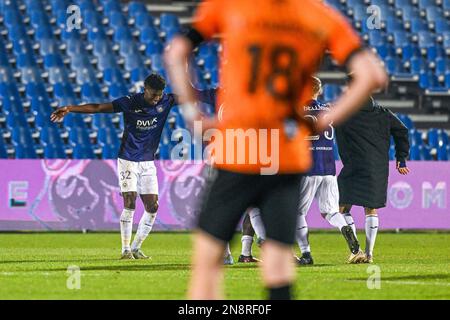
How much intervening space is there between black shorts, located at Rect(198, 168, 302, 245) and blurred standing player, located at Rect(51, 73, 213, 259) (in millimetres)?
8025

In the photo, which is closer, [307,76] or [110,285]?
[307,76]

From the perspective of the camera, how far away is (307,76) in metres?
5.30

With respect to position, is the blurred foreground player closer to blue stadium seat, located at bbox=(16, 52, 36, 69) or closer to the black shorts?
the black shorts

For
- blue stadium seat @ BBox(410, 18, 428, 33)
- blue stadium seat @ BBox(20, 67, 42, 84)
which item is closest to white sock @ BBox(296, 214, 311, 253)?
blue stadium seat @ BBox(20, 67, 42, 84)

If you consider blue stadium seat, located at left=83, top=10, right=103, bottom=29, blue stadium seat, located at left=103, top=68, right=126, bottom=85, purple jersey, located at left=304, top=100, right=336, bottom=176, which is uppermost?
blue stadium seat, located at left=83, top=10, right=103, bottom=29

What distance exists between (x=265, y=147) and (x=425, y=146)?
1857 centimetres

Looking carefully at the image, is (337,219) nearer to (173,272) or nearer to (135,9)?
(173,272)

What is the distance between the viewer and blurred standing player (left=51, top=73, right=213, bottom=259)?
13.4m

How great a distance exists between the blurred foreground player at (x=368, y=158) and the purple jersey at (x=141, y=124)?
2032 millimetres

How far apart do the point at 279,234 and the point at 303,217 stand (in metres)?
7.17

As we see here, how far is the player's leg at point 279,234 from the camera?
5.24 metres

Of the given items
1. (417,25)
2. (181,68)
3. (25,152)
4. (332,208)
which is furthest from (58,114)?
(417,25)
